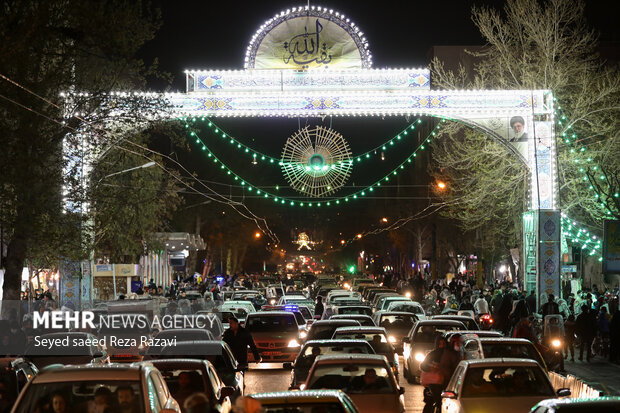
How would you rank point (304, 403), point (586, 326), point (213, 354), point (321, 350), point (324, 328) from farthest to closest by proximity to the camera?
point (586, 326) < point (324, 328) < point (321, 350) < point (213, 354) < point (304, 403)

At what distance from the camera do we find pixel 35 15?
698 inches

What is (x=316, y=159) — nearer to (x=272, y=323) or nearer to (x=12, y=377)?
(x=272, y=323)

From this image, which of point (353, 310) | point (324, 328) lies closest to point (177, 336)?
point (324, 328)

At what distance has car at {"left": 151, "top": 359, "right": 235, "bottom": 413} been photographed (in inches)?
458

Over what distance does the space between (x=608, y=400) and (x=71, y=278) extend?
2476 cm

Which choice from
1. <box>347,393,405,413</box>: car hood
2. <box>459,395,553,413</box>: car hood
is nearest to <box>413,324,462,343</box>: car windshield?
<box>347,393,405,413</box>: car hood

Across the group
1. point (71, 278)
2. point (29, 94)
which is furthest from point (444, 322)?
point (71, 278)

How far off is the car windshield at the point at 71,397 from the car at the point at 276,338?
45.8 ft

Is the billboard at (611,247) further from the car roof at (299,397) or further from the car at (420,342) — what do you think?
the car roof at (299,397)

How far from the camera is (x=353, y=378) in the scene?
473 inches

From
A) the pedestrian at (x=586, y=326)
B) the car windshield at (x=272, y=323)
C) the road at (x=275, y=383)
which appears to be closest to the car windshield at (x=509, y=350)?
the road at (x=275, y=383)

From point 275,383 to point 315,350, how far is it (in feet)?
16.2

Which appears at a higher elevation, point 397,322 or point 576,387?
point 397,322

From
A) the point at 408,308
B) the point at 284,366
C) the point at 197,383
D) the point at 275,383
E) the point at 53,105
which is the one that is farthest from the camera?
the point at 408,308
